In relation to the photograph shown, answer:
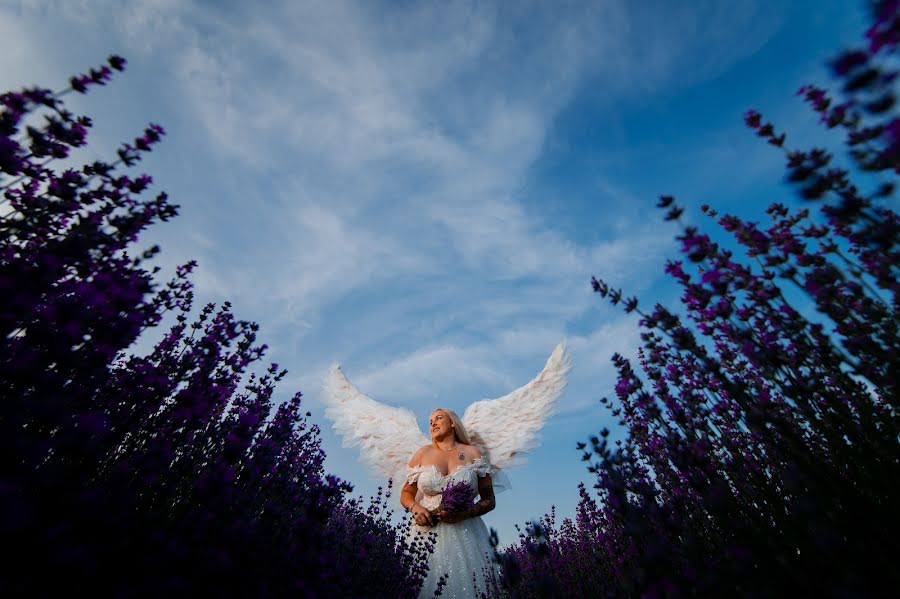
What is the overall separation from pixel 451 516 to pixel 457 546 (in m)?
0.29

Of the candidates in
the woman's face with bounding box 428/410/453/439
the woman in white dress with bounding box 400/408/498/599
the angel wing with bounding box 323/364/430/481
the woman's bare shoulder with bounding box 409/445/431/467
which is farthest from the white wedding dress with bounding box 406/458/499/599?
the angel wing with bounding box 323/364/430/481

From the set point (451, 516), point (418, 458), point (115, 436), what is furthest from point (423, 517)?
point (115, 436)

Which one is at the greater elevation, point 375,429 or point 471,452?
point 375,429

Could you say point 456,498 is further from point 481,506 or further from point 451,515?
point 481,506

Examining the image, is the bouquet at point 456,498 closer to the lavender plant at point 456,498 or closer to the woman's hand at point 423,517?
the lavender plant at point 456,498

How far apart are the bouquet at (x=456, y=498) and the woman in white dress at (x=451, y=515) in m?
0.09

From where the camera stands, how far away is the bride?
380 centimetres

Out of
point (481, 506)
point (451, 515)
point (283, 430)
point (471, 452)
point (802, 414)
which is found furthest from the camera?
point (471, 452)

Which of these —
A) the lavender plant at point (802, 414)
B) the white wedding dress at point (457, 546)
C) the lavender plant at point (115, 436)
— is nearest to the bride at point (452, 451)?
the white wedding dress at point (457, 546)

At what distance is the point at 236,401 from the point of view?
3117 millimetres

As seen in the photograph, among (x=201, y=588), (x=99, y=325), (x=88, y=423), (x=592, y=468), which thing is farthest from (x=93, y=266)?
(x=592, y=468)

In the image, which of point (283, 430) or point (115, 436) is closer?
point (115, 436)

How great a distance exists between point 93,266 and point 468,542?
3.70 meters

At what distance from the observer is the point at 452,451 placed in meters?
4.54
